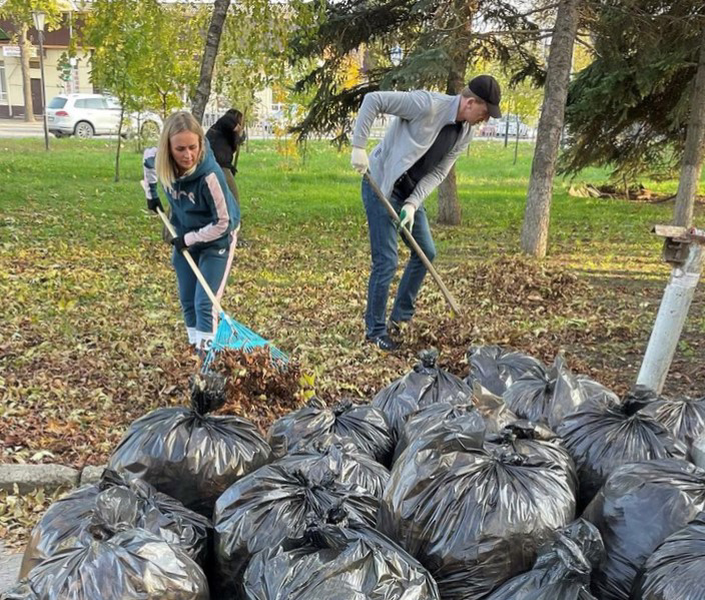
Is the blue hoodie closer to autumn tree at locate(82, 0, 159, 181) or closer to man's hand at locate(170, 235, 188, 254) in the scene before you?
man's hand at locate(170, 235, 188, 254)

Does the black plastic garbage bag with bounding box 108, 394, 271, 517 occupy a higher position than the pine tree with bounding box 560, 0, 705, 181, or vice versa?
the pine tree with bounding box 560, 0, 705, 181

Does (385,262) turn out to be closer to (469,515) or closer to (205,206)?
(205,206)

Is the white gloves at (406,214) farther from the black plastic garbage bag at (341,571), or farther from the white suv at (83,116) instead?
the white suv at (83,116)

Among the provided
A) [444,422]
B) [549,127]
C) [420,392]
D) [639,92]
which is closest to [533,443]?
[444,422]

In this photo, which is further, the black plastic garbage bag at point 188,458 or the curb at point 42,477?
the curb at point 42,477

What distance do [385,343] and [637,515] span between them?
3.53m

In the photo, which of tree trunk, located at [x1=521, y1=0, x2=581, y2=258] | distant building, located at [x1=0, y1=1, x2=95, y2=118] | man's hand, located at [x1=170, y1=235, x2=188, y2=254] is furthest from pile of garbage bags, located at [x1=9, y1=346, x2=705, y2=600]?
A: distant building, located at [x1=0, y1=1, x2=95, y2=118]

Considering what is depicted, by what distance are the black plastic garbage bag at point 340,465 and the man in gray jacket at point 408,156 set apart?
2.76 m

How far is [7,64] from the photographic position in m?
42.9

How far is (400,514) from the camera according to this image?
1971 millimetres

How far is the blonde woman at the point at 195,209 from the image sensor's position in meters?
4.22

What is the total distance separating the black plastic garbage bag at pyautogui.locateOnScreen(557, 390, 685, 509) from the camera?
7.87 feet

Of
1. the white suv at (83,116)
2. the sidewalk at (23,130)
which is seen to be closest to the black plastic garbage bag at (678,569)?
the white suv at (83,116)

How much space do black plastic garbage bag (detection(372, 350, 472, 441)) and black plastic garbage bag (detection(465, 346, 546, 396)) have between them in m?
0.18
